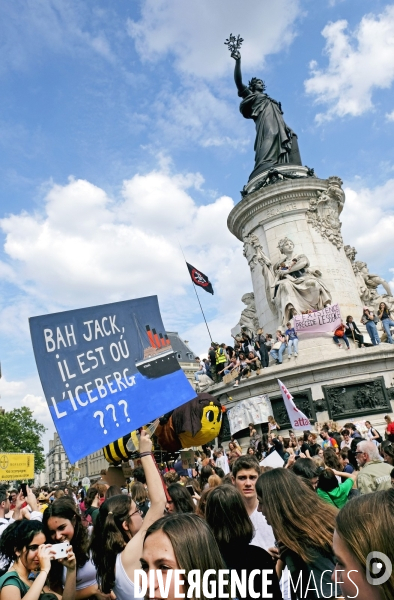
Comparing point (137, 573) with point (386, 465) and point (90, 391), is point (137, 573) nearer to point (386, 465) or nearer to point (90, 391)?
point (90, 391)

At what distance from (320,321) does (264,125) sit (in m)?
13.7

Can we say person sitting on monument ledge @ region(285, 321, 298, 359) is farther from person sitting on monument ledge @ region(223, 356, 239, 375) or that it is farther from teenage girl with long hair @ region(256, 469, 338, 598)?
teenage girl with long hair @ region(256, 469, 338, 598)

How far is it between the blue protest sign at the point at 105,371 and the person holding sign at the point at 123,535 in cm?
66

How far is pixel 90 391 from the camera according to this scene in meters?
4.38

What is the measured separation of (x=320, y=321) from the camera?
16.6 metres

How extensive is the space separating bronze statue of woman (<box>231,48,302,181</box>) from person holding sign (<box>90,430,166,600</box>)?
21497 mm

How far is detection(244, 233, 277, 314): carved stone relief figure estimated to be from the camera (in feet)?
63.4

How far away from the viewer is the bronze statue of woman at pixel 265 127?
2384 cm

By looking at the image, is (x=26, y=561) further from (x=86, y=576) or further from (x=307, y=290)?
(x=307, y=290)

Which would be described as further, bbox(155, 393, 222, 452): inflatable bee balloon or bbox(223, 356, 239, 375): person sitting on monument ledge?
bbox(223, 356, 239, 375): person sitting on monument ledge

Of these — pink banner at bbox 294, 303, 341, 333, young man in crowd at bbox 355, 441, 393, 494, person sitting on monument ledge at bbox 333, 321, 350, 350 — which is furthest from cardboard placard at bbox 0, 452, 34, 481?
young man in crowd at bbox 355, 441, 393, 494

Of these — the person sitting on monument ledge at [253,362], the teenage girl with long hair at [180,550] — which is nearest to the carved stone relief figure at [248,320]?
the person sitting on monument ledge at [253,362]

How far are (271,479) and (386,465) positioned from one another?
2745 millimetres

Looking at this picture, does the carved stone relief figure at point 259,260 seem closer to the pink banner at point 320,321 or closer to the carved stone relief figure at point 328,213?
the pink banner at point 320,321
